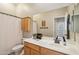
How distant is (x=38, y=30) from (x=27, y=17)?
0.29 metres

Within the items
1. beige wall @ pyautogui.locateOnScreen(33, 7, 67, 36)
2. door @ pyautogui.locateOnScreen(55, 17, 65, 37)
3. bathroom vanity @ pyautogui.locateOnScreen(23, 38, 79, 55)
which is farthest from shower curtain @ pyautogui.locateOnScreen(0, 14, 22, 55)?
door @ pyautogui.locateOnScreen(55, 17, 65, 37)

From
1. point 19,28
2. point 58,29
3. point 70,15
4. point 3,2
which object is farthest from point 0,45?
point 70,15

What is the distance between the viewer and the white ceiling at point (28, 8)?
4.57 feet

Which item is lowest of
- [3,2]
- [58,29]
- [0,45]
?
[0,45]

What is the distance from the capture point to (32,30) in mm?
1528

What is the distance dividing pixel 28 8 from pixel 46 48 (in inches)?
28.4

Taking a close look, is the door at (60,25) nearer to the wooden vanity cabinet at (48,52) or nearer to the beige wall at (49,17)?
the beige wall at (49,17)

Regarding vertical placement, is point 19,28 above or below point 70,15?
below

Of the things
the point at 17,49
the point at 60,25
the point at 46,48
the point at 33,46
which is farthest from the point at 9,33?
the point at 60,25

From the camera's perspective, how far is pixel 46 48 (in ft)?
4.76

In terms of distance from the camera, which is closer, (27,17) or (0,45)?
(0,45)

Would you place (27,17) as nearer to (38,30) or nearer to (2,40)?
(38,30)

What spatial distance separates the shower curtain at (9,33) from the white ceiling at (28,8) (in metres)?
0.11

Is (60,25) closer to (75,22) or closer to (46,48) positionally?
(75,22)
